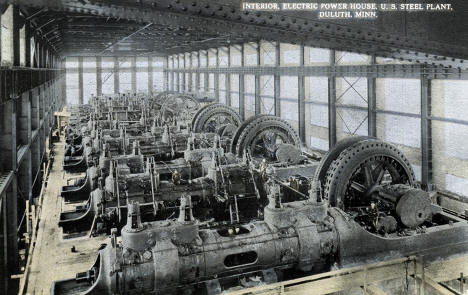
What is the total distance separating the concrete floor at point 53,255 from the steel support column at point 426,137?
7.56 meters

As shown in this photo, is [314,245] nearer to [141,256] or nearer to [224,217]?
[141,256]

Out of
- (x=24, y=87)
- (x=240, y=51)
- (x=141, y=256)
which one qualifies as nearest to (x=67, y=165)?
(x=24, y=87)

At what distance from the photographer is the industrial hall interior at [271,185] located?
4.88 metres

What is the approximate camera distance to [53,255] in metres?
8.08

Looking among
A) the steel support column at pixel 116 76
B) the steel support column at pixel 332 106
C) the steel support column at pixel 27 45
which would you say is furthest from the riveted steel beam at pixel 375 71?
the steel support column at pixel 116 76

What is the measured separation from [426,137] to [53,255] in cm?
859

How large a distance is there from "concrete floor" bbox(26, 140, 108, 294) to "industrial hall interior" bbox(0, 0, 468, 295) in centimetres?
4

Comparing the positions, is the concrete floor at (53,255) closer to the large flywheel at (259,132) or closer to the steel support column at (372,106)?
the large flywheel at (259,132)

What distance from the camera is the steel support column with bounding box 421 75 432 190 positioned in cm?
1021

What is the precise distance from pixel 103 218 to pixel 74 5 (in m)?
4.33

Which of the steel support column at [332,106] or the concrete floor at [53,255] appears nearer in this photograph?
the concrete floor at [53,255]

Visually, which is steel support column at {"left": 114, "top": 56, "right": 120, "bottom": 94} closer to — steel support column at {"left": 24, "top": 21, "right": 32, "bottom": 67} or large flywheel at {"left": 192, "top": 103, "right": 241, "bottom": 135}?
large flywheel at {"left": 192, "top": 103, "right": 241, "bottom": 135}

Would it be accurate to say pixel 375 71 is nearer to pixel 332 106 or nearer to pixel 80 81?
pixel 332 106

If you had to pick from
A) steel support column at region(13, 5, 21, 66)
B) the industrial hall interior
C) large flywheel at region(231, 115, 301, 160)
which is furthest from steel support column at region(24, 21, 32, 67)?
large flywheel at region(231, 115, 301, 160)
